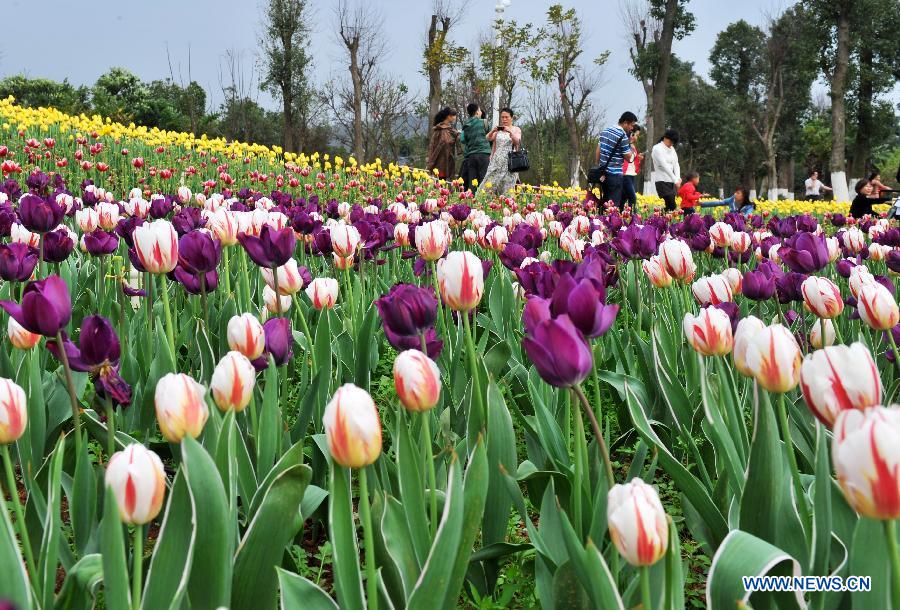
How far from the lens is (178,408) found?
1.13 m

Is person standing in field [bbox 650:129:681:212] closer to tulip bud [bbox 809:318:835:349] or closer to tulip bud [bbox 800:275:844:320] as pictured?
tulip bud [bbox 809:318:835:349]

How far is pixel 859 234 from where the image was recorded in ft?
12.4

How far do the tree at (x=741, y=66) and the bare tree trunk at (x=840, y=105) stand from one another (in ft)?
66.4

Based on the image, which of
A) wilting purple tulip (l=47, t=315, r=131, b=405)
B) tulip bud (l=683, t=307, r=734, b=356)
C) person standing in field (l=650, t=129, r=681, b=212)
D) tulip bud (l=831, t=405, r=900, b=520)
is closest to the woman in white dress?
person standing in field (l=650, t=129, r=681, b=212)

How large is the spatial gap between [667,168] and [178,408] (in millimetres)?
11471

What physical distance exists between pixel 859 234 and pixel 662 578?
11.0 feet

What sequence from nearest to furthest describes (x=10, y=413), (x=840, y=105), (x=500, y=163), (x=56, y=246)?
(x=10, y=413) → (x=56, y=246) → (x=500, y=163) → (x=840, y=105)

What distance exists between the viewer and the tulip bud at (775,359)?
1.12 meters

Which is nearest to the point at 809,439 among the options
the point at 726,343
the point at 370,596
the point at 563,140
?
the point at 726,343

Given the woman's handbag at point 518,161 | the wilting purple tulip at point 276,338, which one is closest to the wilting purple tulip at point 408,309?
the wilting purple tulip at point 276,338

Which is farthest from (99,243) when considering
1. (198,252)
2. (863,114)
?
(863,114)

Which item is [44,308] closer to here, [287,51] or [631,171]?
[631,171]

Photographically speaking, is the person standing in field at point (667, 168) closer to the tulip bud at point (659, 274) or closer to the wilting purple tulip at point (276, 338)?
the tulip bud at point (659, 274)

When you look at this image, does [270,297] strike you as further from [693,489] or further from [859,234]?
[859,234]
